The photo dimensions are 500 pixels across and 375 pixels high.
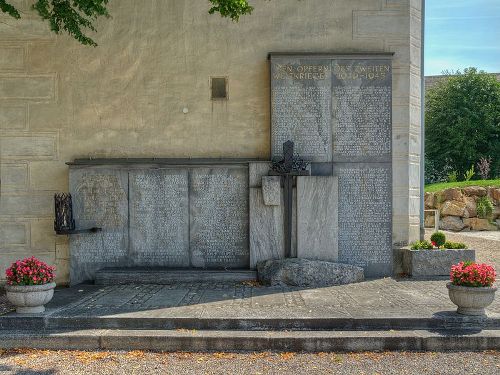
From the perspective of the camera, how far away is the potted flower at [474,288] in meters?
6.95

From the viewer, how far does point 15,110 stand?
10305 millimetres

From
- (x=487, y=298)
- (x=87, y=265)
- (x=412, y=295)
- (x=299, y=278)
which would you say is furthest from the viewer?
(x=87, y=265)

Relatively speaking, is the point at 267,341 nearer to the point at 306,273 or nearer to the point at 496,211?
the point at 306,273

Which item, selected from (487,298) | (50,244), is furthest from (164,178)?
(487,298)

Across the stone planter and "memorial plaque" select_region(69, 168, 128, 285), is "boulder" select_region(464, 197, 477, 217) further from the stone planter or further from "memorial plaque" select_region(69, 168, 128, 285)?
"memorial plaque" select_region(69, 168, 128, 285)

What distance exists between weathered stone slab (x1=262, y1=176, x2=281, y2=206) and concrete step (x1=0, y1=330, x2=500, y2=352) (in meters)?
3.53

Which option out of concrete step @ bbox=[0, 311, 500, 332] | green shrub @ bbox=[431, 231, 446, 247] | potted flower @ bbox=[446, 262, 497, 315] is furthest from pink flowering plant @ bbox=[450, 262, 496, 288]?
green shrub @ bbox=[431, 231, 446, 247]

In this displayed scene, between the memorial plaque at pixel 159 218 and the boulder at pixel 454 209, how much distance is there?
14.6 m

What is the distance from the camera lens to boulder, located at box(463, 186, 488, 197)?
21.0 metres

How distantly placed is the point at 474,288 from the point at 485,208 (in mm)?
15246

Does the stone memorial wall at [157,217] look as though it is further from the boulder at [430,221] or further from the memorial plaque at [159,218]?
the boulder at [430,221]

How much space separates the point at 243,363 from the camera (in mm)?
6066

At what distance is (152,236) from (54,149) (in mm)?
2605

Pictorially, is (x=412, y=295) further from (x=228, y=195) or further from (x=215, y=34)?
(x=215, y=34)
